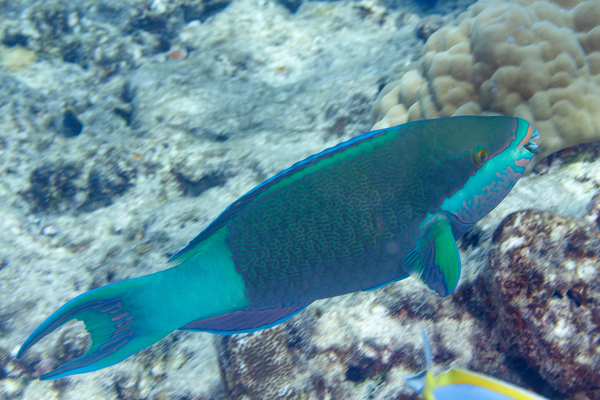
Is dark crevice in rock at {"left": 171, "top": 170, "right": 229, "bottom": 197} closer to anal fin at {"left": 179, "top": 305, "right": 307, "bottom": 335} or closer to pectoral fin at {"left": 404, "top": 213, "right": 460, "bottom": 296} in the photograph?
anal fin at {"left": 179, "top": 305, "right": 307, "bottom": 335}

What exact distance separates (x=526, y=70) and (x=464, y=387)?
2.05 m

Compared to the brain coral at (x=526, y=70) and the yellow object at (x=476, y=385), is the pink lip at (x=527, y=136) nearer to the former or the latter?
the brain coral at (x=526, y=70)

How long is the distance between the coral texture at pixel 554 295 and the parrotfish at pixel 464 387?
1.93ft

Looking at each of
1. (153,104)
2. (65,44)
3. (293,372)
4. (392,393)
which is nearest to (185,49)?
(153,104)

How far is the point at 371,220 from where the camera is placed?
1424 millimetres

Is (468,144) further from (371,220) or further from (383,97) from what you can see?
(383,97)

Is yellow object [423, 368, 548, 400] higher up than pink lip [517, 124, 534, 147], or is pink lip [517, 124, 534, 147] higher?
pink lip [517, 124, 534, 147]

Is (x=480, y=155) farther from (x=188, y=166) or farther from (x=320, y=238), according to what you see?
(x=188, y=166)

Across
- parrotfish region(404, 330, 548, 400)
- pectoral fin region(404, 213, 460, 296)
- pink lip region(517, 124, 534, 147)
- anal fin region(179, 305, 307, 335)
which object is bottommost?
anal fin region(179, 305, 307, 335)

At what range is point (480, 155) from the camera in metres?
1.45

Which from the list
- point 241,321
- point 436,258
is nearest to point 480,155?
point 436,258

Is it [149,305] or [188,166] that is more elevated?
[149,305]

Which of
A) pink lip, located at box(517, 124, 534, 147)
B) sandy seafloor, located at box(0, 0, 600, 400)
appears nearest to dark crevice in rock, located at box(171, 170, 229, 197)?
sandy seafloor, located at box(0, 0, 600, 400)

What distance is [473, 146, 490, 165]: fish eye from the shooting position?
145 centimetres
